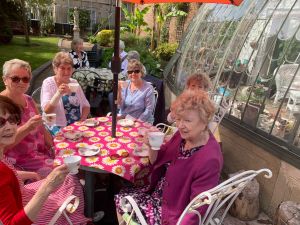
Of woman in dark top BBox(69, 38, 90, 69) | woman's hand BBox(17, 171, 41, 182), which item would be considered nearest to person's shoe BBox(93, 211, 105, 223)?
woman's hand BBox(17, 171, 41, 182)

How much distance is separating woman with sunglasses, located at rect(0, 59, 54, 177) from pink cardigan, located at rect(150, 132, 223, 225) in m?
1.54

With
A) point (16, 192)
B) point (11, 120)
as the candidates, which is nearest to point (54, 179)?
point (16, 192)

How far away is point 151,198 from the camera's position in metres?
2.81

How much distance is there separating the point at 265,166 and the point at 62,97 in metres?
3.09

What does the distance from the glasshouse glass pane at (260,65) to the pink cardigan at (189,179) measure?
1.72 m

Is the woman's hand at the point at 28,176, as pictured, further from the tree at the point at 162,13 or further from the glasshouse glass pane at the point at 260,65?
the tree at the point at 162,13

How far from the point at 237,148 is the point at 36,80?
926cm

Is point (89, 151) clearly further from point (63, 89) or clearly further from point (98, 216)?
point (63, 89)

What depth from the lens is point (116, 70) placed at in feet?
10.4

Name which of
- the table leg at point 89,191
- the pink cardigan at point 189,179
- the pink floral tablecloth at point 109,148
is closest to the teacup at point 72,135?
the pink floral tablecloth at point 109,148

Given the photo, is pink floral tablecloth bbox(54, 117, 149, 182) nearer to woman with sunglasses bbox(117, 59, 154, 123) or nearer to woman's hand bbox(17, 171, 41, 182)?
woman's hand bbox(17, 171, 41, 182)

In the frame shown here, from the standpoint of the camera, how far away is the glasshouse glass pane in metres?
3.70

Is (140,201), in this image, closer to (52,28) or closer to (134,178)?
(134,178)

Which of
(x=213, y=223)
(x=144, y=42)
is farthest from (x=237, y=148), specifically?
(x=144, y=42)
